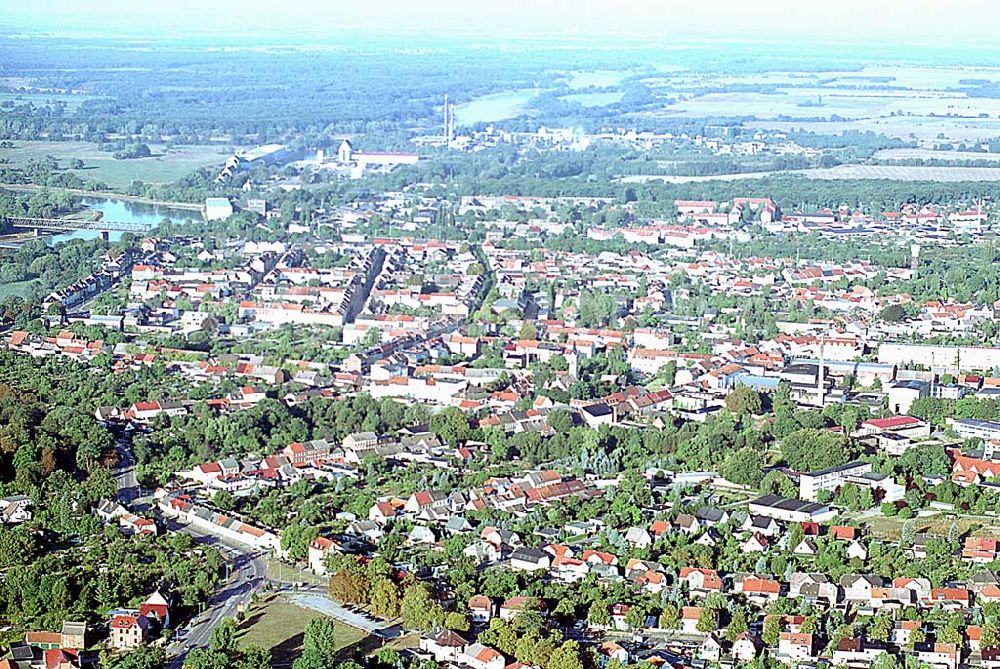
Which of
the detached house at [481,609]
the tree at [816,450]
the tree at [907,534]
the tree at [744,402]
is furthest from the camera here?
the tree at [744,402]

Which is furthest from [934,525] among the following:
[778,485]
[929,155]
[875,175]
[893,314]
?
[929,155]

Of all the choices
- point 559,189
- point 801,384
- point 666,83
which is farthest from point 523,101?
point 801,384

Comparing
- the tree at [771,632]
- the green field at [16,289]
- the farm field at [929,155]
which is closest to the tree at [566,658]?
the tree at [771,632]

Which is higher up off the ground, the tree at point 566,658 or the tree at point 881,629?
the tree at point 566,658

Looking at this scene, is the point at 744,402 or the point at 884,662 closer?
the point at 884,662

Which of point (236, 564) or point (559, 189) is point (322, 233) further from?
point (236, 564)

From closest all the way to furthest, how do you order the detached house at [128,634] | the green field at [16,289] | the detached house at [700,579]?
the detached house at [128,634] < the detached house at [700,579] < the green field at [16,289]

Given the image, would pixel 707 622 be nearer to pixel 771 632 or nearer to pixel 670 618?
pixel 670 618

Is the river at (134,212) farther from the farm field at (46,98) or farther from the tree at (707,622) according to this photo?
the tree at (707,622)
